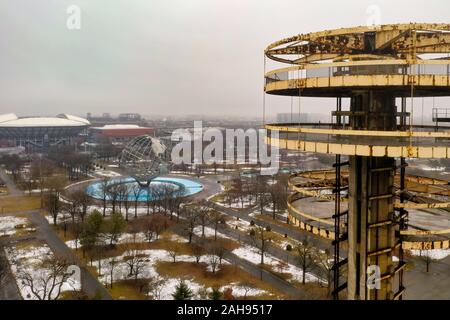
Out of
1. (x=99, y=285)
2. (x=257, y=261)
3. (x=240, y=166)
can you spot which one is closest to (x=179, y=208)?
(x=257, y=261)

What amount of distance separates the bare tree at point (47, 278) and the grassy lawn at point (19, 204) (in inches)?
752

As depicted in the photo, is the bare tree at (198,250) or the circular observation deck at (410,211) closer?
the circular observation deck at (410,211)

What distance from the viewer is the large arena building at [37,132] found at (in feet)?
358

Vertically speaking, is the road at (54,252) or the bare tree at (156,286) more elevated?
the road at (54,252)

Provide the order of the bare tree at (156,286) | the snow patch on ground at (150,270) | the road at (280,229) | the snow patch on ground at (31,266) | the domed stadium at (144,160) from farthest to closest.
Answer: the domed stadium at (144,160) → the road at (280,229) → the snow patch on ground at (150,270) → the snow patch on ground at (31,266) → the bare tree at (156,286)

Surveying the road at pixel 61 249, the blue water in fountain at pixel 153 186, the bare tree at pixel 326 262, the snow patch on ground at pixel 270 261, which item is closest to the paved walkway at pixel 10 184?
the blue water in fountain at pixel 153 186

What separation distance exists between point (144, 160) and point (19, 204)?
17.1m

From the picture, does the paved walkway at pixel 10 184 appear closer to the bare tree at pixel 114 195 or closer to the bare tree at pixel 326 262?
the bare tree at pixel 114 195

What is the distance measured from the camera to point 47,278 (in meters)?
24.7

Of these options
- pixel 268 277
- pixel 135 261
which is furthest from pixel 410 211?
pixel 135 261

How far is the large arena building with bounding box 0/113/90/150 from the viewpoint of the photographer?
109125 millimetres

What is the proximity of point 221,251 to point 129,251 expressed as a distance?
8151 millimetres

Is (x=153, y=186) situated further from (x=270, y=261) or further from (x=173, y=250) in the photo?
(x=270, y=261)
